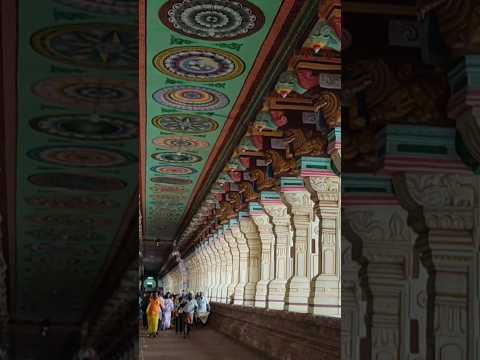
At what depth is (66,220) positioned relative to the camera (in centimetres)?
69

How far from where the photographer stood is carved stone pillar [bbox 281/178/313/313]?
34.1 ft

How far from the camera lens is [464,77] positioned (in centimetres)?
385

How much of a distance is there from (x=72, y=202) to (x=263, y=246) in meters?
13.0

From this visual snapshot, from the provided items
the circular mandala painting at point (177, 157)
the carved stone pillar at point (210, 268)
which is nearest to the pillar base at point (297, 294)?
the circular mandala painting at point (177, 157)

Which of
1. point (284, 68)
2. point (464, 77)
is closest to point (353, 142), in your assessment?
point (464, 77)

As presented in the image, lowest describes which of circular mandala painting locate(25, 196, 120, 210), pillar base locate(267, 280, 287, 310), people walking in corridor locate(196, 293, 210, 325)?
people walking in corridor locate(196, 293, 210, 325)

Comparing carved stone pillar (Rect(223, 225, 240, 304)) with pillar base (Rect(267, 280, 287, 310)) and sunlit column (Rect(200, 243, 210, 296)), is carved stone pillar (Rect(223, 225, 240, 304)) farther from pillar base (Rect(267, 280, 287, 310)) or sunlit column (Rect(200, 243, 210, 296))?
sunlit column (Rect(200, 243, 210, 296))

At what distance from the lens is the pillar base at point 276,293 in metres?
11.8

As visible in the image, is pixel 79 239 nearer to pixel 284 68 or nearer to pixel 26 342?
pixel 26 342

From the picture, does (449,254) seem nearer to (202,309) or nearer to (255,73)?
(255,73)

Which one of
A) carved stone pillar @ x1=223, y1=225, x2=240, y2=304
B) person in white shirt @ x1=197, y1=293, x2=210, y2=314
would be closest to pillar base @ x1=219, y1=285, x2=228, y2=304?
person in white shirt @ x1=197, y1=293, x2=210, y2=314

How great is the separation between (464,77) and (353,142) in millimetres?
1610

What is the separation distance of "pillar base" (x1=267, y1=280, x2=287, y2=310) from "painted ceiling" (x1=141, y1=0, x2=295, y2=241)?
9.87ft

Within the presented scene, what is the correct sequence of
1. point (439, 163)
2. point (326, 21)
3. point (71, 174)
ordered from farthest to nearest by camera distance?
point (326, 21), point (439, 163), point (71, 174)
